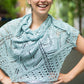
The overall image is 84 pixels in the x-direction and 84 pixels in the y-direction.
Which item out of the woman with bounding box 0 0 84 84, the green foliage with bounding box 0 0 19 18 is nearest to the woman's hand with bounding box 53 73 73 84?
the woman with bounding box 0 0 84 84

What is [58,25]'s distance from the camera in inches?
29.7

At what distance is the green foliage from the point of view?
4722mm

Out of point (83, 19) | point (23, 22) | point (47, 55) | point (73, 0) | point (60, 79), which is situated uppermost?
point (23, 22)

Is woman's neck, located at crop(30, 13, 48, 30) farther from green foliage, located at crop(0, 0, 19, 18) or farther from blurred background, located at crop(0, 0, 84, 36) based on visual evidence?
green foliage, located at crop(0, 0, 19, 18)

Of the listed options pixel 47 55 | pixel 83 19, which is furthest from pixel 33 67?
pixel 83 19

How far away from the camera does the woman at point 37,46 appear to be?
0.73 metres

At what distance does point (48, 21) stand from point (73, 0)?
128 inches

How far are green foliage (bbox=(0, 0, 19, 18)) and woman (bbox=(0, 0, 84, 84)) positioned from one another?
13.3 feet

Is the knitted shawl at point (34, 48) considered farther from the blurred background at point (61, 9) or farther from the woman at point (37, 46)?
the blurred background at point (61, 9)

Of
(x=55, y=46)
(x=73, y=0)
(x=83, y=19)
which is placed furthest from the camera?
(x=83, y=19)

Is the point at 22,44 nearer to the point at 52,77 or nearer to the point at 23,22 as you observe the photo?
the point at 23,22

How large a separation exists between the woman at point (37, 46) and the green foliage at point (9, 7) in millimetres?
4057

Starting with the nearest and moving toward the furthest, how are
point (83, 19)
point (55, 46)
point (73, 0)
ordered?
point (55, 46)
point (73, 0)
point (83, 19)

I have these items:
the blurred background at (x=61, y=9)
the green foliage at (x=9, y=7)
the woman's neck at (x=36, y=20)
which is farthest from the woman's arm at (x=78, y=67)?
the green foliage at (x=9, y=7)
